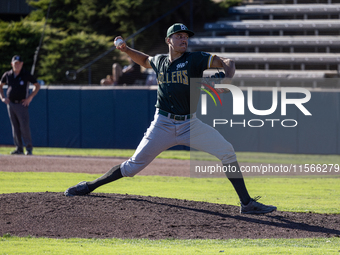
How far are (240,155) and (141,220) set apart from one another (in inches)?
322

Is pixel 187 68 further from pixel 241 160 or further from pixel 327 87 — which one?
pixel 327 87

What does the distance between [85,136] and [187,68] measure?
9.29 metres

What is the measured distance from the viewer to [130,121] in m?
13.6

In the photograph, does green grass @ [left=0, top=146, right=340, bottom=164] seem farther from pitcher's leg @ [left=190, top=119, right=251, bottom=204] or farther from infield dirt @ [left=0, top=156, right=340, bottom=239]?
pitcher's leg @ [left=190, top=119, right=251, bottom=204]

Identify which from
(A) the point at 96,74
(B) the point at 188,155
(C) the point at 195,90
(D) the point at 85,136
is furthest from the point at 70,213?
(A) the point at 96,74

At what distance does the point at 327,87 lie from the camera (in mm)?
13055

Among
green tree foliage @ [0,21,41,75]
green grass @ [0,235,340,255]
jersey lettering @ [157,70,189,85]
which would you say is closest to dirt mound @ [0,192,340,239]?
green grass @ [0,235,340,255]

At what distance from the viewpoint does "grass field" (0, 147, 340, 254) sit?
4.02m

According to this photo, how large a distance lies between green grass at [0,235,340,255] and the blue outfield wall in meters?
8.51

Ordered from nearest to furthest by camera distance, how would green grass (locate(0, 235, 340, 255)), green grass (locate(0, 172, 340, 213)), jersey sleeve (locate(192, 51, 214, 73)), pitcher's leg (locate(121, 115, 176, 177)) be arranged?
green grass (locate(0, 235, 340, 255))
jersey sleeve (locate(192, 51, 214, 73))
pitcher's leg (locate(121, 115, 176, 177))
green grass (locate(0, 172, 340, 213))

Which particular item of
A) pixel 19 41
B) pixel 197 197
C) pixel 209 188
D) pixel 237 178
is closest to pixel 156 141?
pixel 237 178

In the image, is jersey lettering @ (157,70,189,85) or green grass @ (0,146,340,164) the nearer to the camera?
jersey lettering @ (157,70,189,85)

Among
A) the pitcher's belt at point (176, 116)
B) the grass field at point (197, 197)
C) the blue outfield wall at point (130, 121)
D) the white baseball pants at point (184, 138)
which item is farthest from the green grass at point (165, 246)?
the blue outfield wall at point (130, 121)

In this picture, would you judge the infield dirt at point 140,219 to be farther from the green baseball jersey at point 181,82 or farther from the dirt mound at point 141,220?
the green baseball jersey at point 181,82
